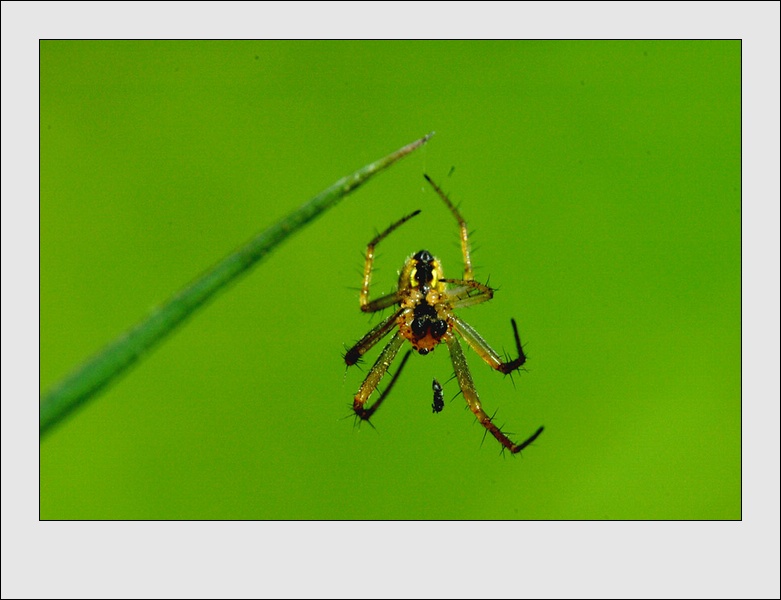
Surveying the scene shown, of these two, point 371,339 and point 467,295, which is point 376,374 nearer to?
point 371,339

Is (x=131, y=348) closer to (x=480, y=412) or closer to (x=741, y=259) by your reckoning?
(x=480, y=412)

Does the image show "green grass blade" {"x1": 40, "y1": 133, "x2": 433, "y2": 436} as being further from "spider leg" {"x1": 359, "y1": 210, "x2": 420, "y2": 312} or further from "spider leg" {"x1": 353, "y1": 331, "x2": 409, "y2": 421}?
"spider leg" {"x1": 353, "y1": 331, "x2": 409, "y2": 421}

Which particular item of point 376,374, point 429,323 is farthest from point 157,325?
point 376,374

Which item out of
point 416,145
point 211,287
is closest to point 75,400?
point 211,287

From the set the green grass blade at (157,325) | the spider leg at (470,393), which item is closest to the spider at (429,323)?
the spider leg at (470,393)

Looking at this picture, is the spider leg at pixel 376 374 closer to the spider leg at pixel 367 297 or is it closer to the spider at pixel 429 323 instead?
the spider at pixel 429 323
